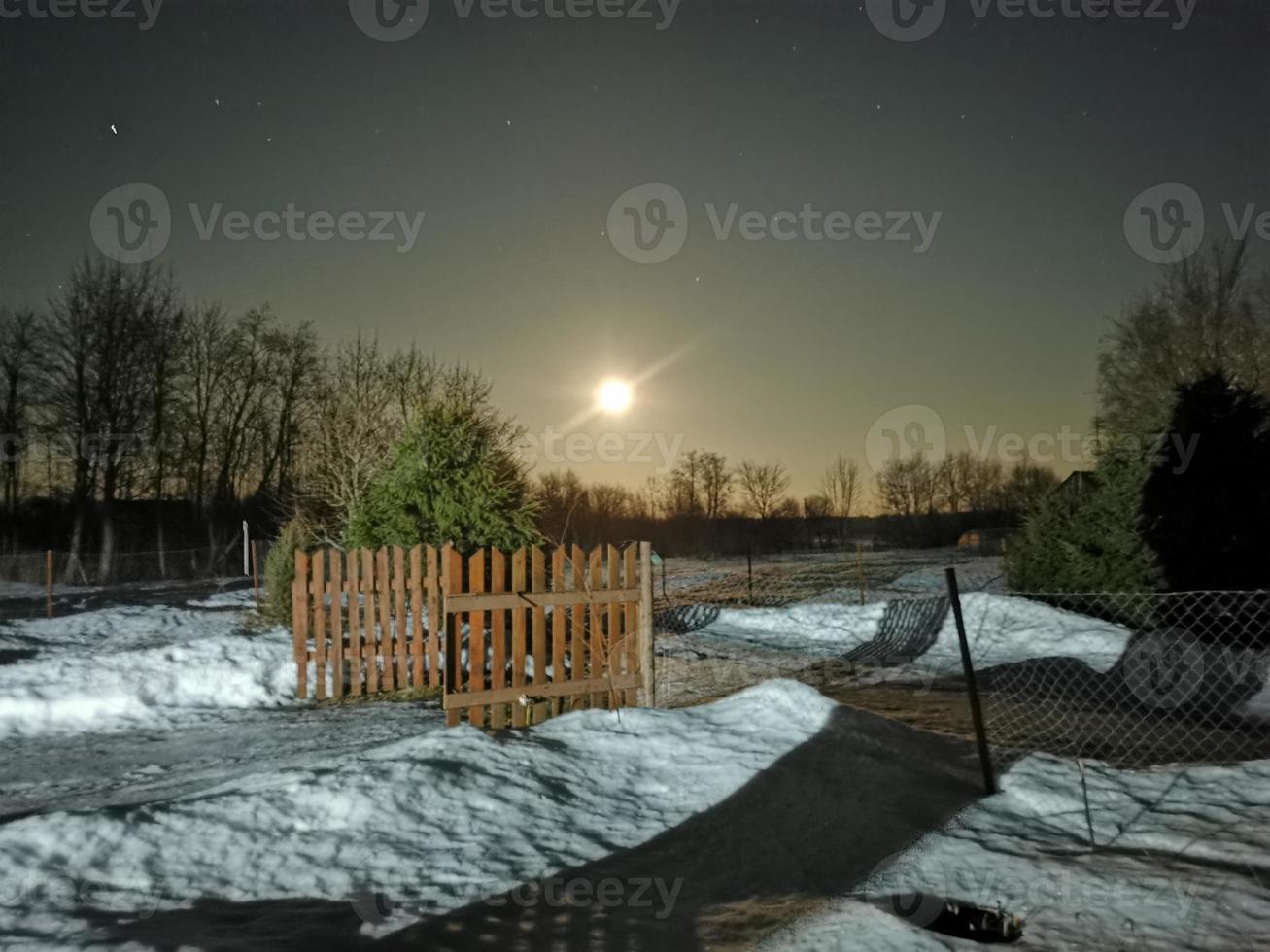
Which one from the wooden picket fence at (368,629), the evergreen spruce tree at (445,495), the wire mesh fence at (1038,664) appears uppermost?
the evergreen spruce tree at (445,495)

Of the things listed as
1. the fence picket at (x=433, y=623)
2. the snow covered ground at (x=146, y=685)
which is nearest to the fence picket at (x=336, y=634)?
the snow covered ground at (x=146, y=685)

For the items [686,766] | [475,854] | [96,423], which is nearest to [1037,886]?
[686,766]

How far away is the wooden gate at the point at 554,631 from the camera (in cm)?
802

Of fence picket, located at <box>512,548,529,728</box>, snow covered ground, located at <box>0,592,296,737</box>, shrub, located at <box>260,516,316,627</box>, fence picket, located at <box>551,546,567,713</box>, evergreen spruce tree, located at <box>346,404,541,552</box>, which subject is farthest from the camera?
shrub, located at <box>260,516,316,627</box>

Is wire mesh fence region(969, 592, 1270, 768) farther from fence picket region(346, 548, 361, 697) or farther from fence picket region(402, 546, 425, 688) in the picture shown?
fence picket region(346, 548, 361, 697)

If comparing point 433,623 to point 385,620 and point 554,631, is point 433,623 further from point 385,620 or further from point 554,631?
point 554,631

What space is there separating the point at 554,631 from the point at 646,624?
873 millimetres

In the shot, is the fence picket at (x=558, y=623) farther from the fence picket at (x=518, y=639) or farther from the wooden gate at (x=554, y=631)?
the fence picket at (x=518, y=639)

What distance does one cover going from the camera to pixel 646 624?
8.56 meters

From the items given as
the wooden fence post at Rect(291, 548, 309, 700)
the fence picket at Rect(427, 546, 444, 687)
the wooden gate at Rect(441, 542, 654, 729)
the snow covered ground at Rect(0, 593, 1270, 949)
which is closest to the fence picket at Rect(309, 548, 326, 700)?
the wooden fence post at Rect(291, 548, 309, 700)

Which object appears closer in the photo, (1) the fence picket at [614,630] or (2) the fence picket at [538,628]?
(2) the fence picket at [538,628]

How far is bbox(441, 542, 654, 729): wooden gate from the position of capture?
26.3ft

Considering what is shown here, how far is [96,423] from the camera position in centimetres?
3969

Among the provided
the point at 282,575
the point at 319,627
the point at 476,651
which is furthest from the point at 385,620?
the point at 282,575
